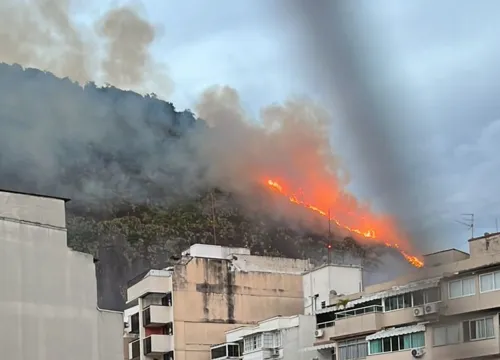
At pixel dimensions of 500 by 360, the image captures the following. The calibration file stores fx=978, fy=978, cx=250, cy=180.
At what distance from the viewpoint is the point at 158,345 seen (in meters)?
59.9

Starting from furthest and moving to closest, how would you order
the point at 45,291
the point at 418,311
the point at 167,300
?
the point at 167,300
the point at 418,311
the point at 45,291

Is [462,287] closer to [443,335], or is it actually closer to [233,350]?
[443,335]

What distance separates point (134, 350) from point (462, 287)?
89.2 ft

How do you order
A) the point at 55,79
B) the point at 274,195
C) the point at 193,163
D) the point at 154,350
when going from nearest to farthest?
the point at 154,350 → the point at 274,195 → the point at 193,163 → the point at 55,79

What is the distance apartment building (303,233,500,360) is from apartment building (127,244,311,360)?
10637 millimetres

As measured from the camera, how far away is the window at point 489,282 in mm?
40156

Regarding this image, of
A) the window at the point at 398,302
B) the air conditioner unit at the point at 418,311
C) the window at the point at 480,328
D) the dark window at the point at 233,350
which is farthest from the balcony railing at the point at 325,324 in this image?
the window at the point at 480,328

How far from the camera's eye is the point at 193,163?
529 feet

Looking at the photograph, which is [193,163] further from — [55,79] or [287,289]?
[287,289]

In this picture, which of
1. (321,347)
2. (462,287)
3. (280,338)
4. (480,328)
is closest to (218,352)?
(280,338)

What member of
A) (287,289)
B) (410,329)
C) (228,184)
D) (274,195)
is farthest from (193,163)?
(410,329)

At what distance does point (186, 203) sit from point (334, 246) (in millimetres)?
43651

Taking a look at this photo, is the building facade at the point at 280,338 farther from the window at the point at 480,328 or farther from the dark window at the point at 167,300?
the window at the point at 480,328

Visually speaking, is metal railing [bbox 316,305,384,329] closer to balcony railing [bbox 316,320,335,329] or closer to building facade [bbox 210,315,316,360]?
balcony railing [bbox 316,320,335,329]
